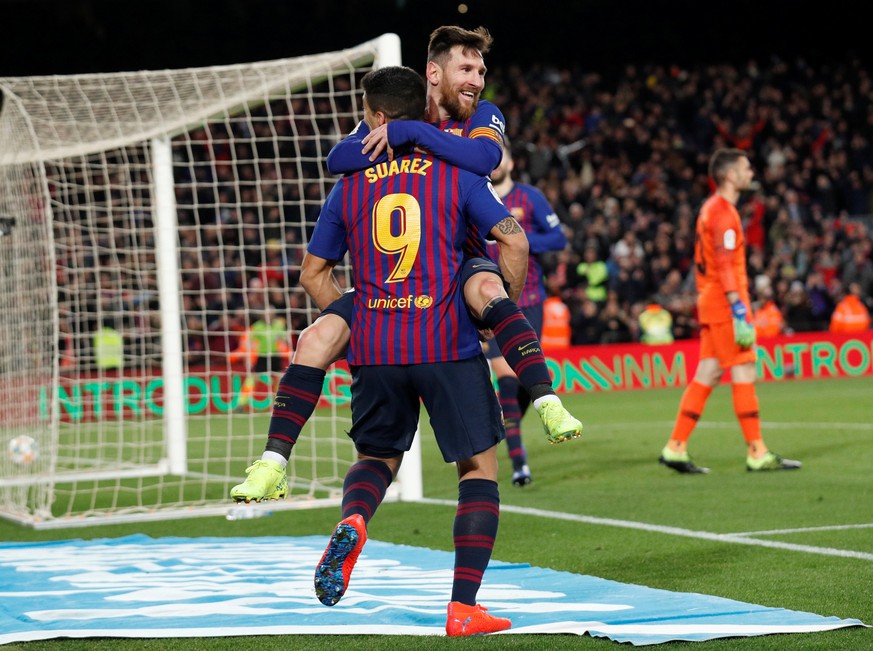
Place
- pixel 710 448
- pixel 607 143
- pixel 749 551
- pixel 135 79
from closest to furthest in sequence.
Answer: pixel 749 551, pixel 135 79, pixel 710 448, pixel 607 143

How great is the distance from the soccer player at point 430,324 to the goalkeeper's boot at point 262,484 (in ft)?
0.76

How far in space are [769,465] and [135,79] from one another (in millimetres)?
4909

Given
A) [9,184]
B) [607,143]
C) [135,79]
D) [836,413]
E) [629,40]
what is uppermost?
[629,40]

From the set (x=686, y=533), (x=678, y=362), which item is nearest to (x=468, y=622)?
(x=686, y=533)

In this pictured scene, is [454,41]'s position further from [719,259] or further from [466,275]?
[719,259]

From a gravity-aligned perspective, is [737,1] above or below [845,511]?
above

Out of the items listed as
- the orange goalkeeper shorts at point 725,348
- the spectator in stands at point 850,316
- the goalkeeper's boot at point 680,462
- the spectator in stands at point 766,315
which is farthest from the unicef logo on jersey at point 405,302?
the spectator in stands at point 850,316

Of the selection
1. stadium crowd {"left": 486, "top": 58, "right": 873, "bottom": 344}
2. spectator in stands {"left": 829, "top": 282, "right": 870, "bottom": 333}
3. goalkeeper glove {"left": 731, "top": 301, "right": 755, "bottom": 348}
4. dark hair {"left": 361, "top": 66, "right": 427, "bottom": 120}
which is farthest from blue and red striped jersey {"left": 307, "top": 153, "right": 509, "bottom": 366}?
spectator in stands {"left": 829, "top": 282, "right": 870, "bottom": 333}

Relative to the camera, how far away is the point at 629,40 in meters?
29.2

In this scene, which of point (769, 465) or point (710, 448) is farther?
point (710, 448)

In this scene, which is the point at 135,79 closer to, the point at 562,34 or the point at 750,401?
the point at 750,401

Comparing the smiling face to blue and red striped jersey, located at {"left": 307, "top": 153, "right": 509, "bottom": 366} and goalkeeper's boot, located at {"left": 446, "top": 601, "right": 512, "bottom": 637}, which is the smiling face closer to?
blue and red striped jersey, located at {"left": 307, "top": 153, "right": 509, "bottom": 366}

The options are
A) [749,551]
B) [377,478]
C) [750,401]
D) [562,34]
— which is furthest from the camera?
[562,34]

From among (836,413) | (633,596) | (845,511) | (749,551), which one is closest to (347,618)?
(633,596)
